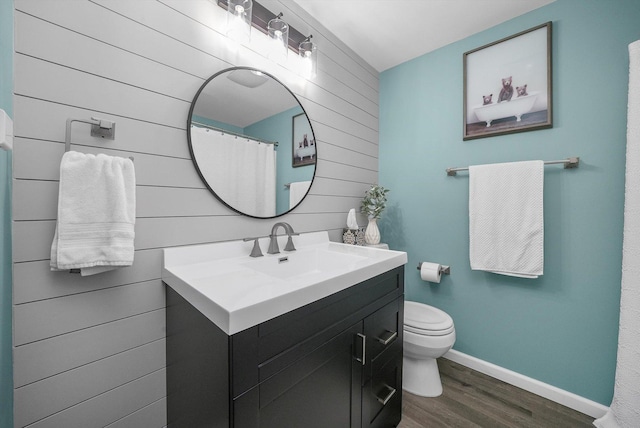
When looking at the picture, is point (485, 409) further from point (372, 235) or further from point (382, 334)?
point (372, 235)

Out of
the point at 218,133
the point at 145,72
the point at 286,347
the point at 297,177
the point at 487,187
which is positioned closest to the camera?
the point at 286,347

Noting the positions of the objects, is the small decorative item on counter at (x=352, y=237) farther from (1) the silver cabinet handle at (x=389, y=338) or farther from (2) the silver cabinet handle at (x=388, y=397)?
(2) the silver cabinet handle at (x=388, y=397)

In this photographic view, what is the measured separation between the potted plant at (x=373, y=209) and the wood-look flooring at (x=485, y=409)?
107 centimetres

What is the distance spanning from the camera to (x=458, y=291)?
1896 millimetres

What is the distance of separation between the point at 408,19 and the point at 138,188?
1.94 meters

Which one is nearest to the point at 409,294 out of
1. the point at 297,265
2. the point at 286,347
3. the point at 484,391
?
the point at 484,391

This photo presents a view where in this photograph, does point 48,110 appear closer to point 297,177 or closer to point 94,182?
point 94,182

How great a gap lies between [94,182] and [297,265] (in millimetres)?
919

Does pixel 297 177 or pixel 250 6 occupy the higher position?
pixel 250 6

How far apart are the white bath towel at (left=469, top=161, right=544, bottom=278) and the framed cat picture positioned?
1.01ft

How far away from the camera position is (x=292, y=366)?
2.56 ft

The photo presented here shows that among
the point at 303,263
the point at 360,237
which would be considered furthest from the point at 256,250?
the point at 360,237

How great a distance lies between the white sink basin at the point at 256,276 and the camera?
0.68 metres

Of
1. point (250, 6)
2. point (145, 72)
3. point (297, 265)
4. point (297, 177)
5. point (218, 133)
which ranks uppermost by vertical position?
point (250, 6)
